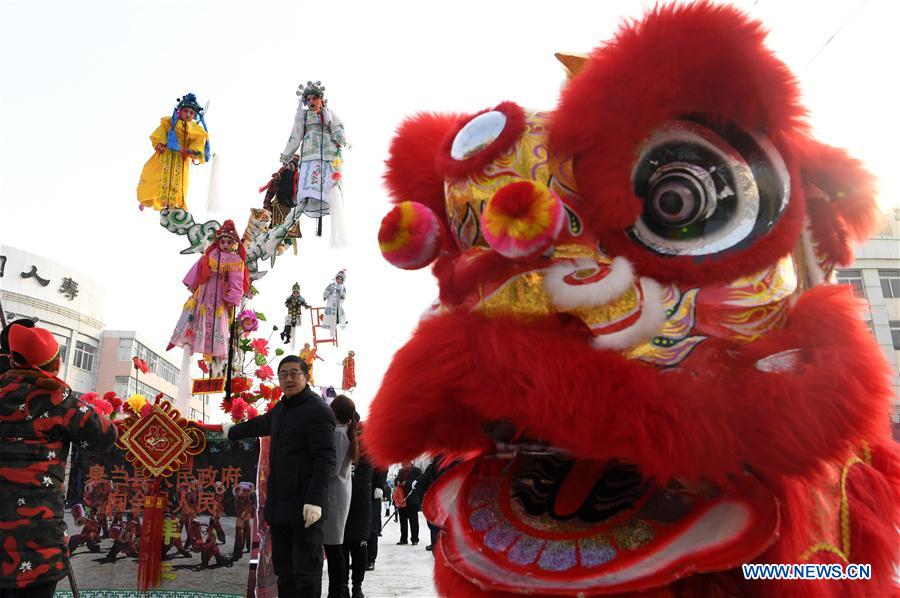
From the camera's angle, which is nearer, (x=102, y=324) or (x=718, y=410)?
(x=718, y=410)

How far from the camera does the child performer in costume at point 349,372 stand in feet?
50.6

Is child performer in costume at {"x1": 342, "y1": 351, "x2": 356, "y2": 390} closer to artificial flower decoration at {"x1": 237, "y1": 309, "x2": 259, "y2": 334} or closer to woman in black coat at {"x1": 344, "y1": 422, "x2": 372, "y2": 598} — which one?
artificial flower decoration at {"x1": 237, "y1": 309, "x2": 259, "y2": 334}

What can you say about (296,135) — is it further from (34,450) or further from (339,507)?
(34,450)

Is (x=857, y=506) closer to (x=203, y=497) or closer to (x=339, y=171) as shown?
(x=203, y=497)

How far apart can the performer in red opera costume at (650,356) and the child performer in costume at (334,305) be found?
13158 millimetres

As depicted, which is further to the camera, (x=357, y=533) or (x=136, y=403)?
(x=136, y=403)

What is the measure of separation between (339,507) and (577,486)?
2890mm

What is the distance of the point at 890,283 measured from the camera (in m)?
18.5

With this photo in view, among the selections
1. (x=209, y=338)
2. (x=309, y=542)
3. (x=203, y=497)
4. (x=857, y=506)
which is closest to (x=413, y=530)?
(x=209, y=338)

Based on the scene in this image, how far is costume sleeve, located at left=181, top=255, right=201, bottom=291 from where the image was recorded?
6086 millimetres

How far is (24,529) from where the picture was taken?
2756 millimetres

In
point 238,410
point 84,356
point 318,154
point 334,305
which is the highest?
point 84,356

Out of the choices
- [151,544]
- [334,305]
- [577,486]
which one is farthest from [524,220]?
[334,305]

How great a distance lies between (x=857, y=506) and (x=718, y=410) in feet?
1.92
